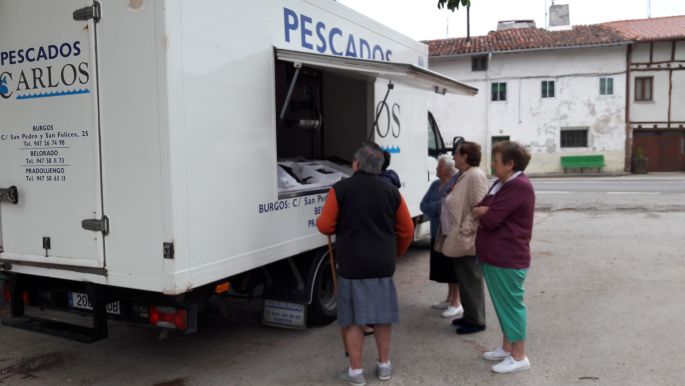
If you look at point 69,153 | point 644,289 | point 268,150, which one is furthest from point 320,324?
point 644,289

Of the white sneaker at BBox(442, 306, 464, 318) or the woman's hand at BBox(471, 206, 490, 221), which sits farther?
the white sneaker at BBox(442, 306, 464, 318)

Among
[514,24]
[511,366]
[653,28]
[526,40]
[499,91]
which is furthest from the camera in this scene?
[514,24]

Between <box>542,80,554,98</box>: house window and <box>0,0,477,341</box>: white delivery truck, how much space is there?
2752cm

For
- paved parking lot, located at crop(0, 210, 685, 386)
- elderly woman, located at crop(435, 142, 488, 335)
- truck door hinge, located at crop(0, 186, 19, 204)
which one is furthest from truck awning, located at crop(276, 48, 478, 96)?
paved parking lot, located at crop(0, 210, 685, 386)

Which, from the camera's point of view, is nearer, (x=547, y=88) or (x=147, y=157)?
(x=147, y=157)

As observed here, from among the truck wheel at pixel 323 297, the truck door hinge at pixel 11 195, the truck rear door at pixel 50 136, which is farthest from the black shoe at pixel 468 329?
the truck door hinge at pixel 11 195

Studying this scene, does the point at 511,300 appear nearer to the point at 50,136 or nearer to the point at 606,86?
the point at 50,136

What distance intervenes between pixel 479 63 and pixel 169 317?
97.0ft

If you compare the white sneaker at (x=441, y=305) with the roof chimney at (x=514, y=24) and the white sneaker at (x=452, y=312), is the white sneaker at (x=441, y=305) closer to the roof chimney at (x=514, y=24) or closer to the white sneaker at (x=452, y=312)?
the white sneaker at (x=452, y=312)

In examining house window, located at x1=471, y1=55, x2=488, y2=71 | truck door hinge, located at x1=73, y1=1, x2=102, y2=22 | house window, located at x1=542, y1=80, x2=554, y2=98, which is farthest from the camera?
house window, located at x1=471, y1=55, x2=488, y2=71

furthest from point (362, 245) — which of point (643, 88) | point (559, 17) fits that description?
point (559, 17)

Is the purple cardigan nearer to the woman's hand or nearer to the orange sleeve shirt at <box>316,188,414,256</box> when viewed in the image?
the woman's hand

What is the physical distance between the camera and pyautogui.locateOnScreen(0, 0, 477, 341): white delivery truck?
11.2 ft

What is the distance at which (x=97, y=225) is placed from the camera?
11.9 ft
